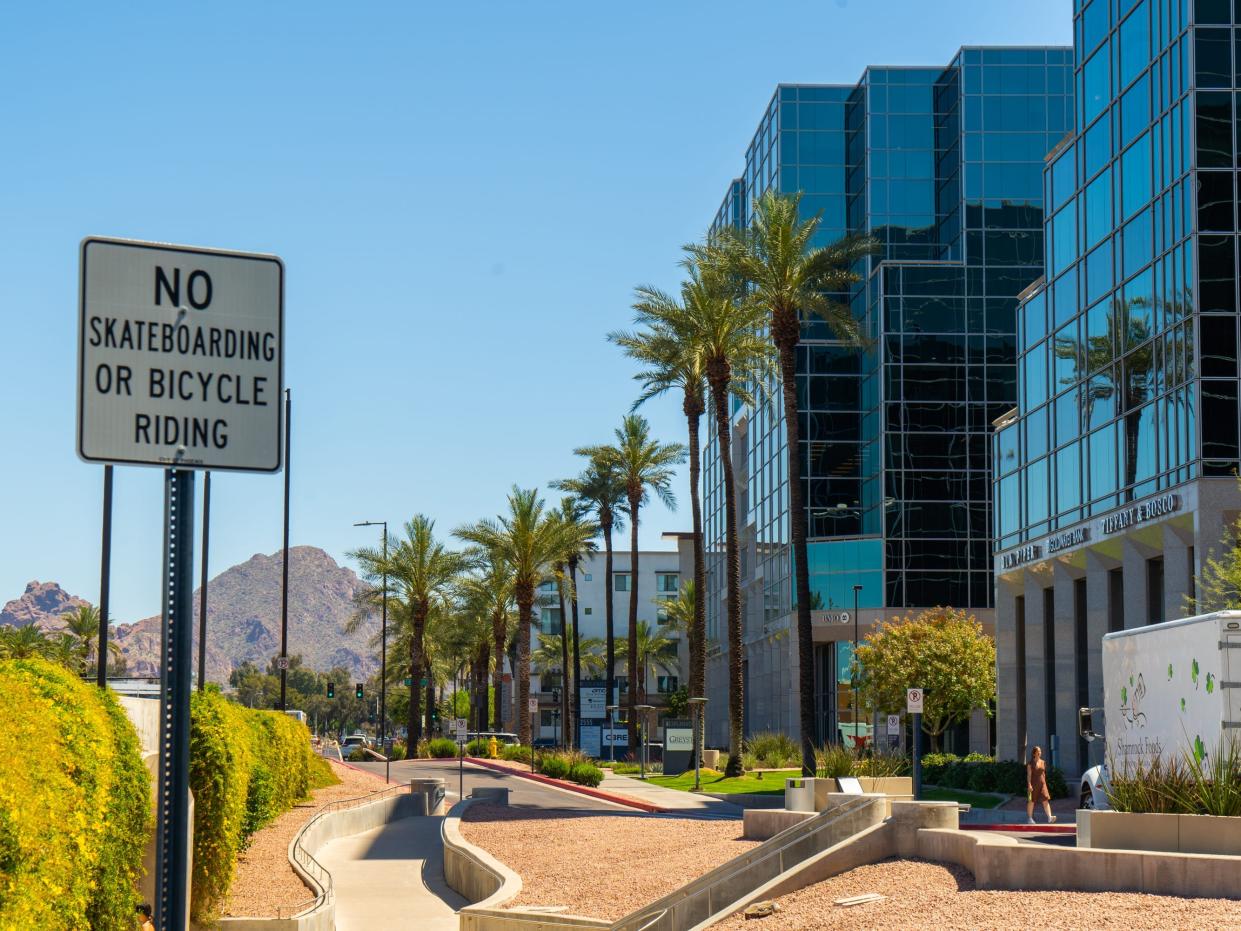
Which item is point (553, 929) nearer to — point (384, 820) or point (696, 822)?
point (696, 822)

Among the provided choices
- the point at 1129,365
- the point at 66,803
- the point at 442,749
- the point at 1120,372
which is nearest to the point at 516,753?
the point at 442,749

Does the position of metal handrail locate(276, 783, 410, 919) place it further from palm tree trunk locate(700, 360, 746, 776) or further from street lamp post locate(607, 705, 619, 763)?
street lamp post locate(607, 705, 619, 763)

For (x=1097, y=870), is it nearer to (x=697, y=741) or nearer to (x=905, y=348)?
(x=697, y=741)

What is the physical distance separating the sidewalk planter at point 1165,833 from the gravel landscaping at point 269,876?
423 inches

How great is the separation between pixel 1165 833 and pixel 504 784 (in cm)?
4350

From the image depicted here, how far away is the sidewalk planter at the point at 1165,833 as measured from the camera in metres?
15.7

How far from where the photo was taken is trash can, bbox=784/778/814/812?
94.0 ft

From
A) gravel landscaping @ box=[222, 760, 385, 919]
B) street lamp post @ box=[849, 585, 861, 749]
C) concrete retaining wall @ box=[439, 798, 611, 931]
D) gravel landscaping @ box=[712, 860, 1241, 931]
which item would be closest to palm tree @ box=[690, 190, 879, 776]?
street lamp post @ box=[849, 585, 861, 749]

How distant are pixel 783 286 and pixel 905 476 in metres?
30.9

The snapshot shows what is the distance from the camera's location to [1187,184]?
137ft

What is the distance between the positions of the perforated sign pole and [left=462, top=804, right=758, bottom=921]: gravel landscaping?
17540 mm

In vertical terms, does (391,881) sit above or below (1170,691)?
below

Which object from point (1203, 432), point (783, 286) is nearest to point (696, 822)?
point (1203, 432)

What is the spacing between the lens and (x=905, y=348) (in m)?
78.6
